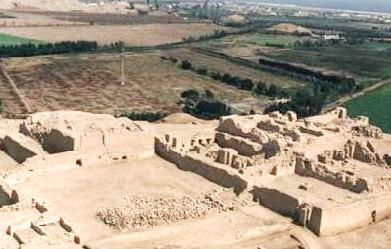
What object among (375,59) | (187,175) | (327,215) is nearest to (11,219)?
(187,175)

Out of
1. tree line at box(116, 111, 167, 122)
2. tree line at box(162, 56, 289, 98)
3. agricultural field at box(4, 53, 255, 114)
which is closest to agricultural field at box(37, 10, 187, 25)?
agricultural field at box(4, 53, 255, 114)

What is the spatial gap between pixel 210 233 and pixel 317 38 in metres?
92.9

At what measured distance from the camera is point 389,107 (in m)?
50.1

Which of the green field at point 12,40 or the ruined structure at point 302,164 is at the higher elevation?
the ruined structure at point 302,164

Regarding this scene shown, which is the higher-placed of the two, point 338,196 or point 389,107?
point 338,196

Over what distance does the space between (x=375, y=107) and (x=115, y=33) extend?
184 feet

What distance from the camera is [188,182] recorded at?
2261 centimetres

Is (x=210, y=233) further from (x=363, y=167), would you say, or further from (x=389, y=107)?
(x=389, y=107)

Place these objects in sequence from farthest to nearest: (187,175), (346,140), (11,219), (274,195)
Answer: (346,140)
(187,175)
(274,195)
(11,219)

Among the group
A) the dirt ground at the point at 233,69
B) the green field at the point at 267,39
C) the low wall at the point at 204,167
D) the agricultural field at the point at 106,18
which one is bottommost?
the agricultural field at the point at 106,18

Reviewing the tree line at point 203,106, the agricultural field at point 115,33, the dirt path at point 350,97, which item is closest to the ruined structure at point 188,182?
the tree line at point 203,106

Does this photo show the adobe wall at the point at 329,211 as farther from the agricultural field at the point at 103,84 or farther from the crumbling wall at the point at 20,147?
the agricultural field at the point at 103,84

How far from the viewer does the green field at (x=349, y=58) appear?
70.3 metres

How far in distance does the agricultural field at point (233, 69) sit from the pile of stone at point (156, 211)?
39.2 m
